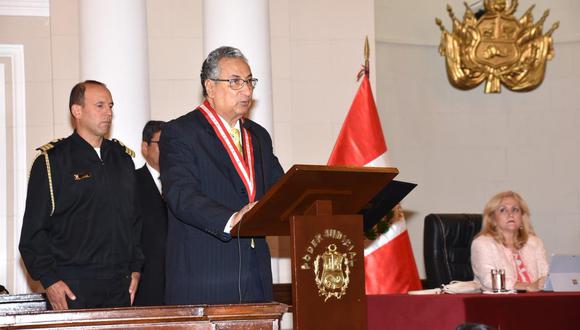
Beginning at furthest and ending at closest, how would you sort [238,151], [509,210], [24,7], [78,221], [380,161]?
[24,7]
[380,161]
[509,210]
[78,221]
[238,151]

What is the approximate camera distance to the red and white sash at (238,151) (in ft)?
11.8

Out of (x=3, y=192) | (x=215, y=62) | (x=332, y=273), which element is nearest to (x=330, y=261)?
(x=332, y=273)

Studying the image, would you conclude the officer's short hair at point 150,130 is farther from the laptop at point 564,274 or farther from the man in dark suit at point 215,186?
the laptop at point 564,274

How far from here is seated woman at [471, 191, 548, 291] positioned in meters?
6.03

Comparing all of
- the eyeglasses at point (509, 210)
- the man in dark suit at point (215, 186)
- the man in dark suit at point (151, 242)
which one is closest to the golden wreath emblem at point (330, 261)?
the man in dark suit at point (215, 186)

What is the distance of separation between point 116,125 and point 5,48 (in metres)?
1.13

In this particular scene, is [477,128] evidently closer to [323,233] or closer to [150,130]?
[150,130]

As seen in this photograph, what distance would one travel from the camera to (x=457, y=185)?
8.77 m

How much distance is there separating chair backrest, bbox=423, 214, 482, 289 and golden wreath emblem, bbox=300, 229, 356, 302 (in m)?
3.23

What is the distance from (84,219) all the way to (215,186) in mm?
932

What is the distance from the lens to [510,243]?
621cm

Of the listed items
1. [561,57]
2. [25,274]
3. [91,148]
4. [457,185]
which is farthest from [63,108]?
[561,57]

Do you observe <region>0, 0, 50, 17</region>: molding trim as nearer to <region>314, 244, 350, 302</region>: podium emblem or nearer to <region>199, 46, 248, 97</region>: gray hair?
<region>199, 46, 248, 97</region>: gray hair

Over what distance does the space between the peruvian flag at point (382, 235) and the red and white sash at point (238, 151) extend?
9.40 feet
